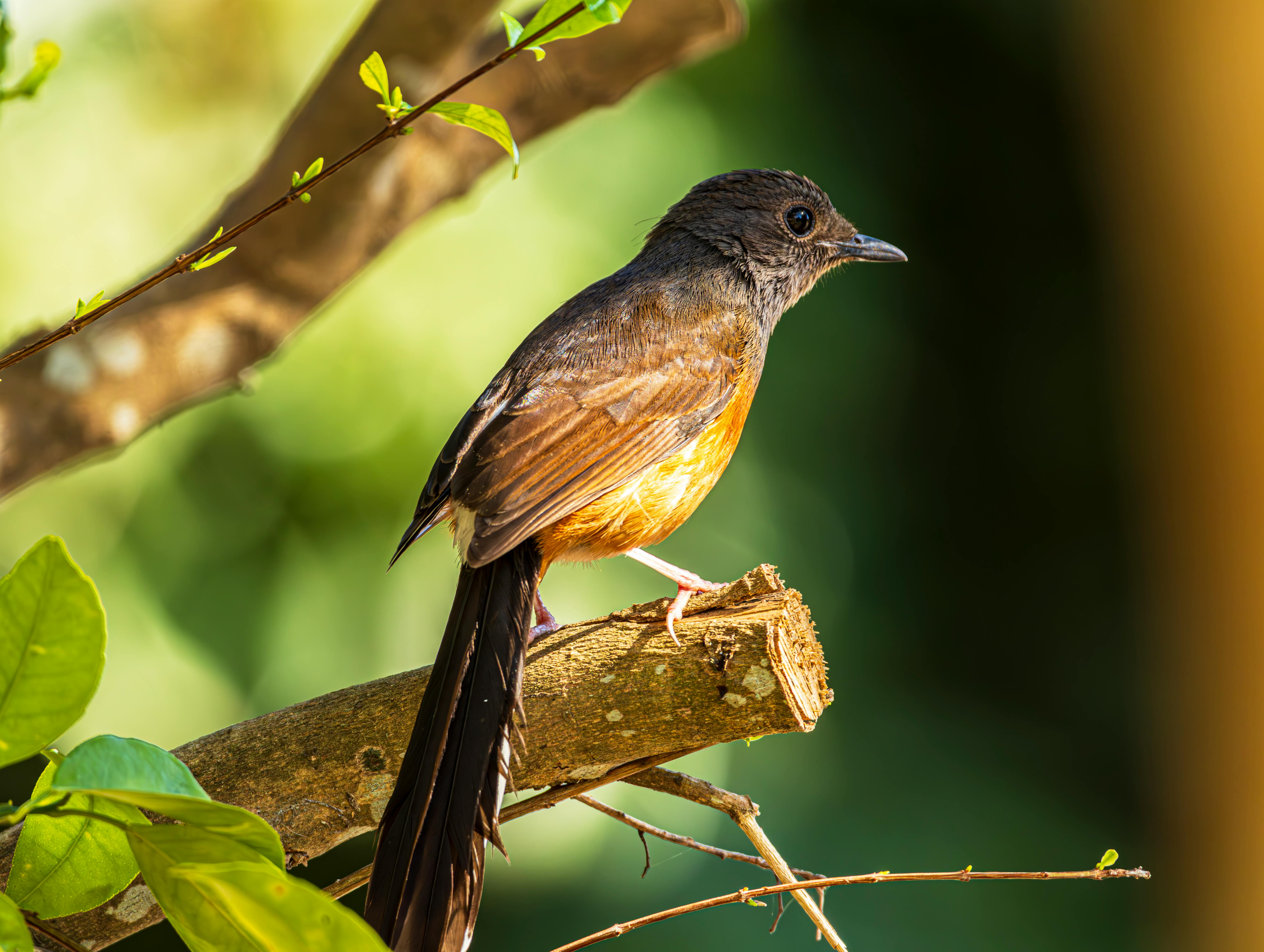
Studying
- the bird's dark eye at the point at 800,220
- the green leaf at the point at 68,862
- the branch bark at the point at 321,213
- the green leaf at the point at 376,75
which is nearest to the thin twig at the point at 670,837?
the green leaf at the point at 68,862

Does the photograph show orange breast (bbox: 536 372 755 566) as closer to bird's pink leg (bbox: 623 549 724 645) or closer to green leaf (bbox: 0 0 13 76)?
bird's pink leg (bbox: 623 549 724 645)

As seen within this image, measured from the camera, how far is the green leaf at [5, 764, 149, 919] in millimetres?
1084

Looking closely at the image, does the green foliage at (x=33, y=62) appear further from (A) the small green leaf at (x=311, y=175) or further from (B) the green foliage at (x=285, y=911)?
(B) the green foliage at (x=285, y=911)

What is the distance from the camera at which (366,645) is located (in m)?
5.16

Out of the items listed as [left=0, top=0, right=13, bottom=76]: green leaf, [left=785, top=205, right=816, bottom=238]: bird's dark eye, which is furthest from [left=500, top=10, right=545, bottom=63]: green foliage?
[left=785, top=205, right=816, bottom=238]: bird's dark eye

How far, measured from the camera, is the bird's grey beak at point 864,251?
3.60 m

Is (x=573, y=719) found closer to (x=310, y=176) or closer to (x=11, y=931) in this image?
(x=310, y=176)

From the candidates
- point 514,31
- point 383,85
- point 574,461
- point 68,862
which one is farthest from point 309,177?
point 574,461

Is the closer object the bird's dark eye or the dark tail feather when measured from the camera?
the dark tail feather

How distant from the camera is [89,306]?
4.21ft

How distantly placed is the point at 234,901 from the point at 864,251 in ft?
10.4

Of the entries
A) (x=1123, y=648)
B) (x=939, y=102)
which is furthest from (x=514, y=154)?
(x=939, y=102)

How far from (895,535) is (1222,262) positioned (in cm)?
229

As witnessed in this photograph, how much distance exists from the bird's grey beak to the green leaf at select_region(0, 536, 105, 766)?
10.1 ft
